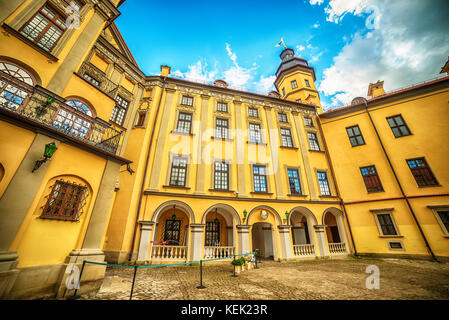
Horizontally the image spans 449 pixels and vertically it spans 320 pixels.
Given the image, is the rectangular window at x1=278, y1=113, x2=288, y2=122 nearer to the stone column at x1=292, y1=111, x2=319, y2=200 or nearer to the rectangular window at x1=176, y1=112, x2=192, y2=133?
the stone column at x1=292, y1=111, x2=319, y2=200

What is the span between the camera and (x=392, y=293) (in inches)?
217

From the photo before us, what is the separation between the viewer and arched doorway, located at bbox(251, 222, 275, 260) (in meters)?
14.3

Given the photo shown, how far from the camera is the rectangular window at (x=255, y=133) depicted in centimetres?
1597

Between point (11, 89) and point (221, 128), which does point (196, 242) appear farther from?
point (11, 89)

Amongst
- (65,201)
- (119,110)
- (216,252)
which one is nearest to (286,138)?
(216,252)

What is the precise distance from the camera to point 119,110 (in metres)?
12.0

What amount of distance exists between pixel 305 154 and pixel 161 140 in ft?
43.6

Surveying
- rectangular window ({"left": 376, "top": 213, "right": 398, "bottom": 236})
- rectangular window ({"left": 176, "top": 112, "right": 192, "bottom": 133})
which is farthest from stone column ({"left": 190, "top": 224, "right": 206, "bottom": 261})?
rectangular window ({"left": 376, "top": 213, "right": 398, "bottom": 236})

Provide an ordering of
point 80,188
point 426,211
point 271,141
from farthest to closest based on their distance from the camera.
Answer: point 271,141 → point 426,211 → point 80,188

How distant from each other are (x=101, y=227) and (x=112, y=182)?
168cm

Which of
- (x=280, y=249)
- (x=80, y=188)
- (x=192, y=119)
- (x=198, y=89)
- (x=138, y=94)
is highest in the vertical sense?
(x=198, y=89)

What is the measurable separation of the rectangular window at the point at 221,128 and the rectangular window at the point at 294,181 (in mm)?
6795

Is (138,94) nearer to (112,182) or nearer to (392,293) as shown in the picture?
(112,182)
